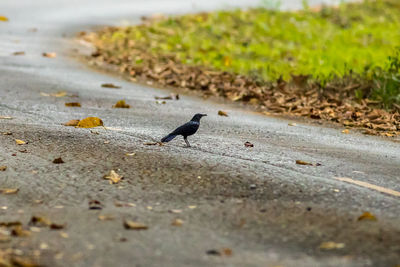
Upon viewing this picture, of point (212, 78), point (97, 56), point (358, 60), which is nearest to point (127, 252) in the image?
point (212, 78)

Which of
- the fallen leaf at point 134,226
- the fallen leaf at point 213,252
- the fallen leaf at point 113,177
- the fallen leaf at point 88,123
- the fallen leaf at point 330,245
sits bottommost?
the fallen leaf at point 88,123

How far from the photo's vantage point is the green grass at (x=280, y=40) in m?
11.4

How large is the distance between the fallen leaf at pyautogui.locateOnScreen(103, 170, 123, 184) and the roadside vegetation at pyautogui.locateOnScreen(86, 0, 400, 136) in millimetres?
3347

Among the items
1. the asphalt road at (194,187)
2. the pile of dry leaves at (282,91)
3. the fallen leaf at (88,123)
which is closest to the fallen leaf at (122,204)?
the asphalt road at (194,187)

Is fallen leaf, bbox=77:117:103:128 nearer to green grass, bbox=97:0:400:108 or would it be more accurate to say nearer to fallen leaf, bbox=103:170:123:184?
fallen leaf, bbox=103:170:123:184

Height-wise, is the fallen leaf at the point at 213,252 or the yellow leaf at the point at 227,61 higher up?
the fallen leaf at the point at 213,252

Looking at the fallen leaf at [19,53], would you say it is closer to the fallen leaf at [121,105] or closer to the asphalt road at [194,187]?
the asphalt road at [194,187]

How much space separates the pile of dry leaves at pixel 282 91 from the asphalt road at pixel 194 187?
522mm

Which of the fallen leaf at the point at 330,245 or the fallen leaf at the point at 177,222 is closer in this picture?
the fallen leaf at the point at 330,245

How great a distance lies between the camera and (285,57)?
42.7 feet

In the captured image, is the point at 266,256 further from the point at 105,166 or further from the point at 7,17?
the point at 7,17

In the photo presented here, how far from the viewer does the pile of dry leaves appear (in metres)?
7.77

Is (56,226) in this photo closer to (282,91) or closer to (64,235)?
(64,235)

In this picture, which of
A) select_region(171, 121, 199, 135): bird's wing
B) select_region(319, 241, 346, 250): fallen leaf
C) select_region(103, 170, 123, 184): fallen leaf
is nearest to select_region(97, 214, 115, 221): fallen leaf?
select_region(103, 170, 123, 184): fallen leaf
